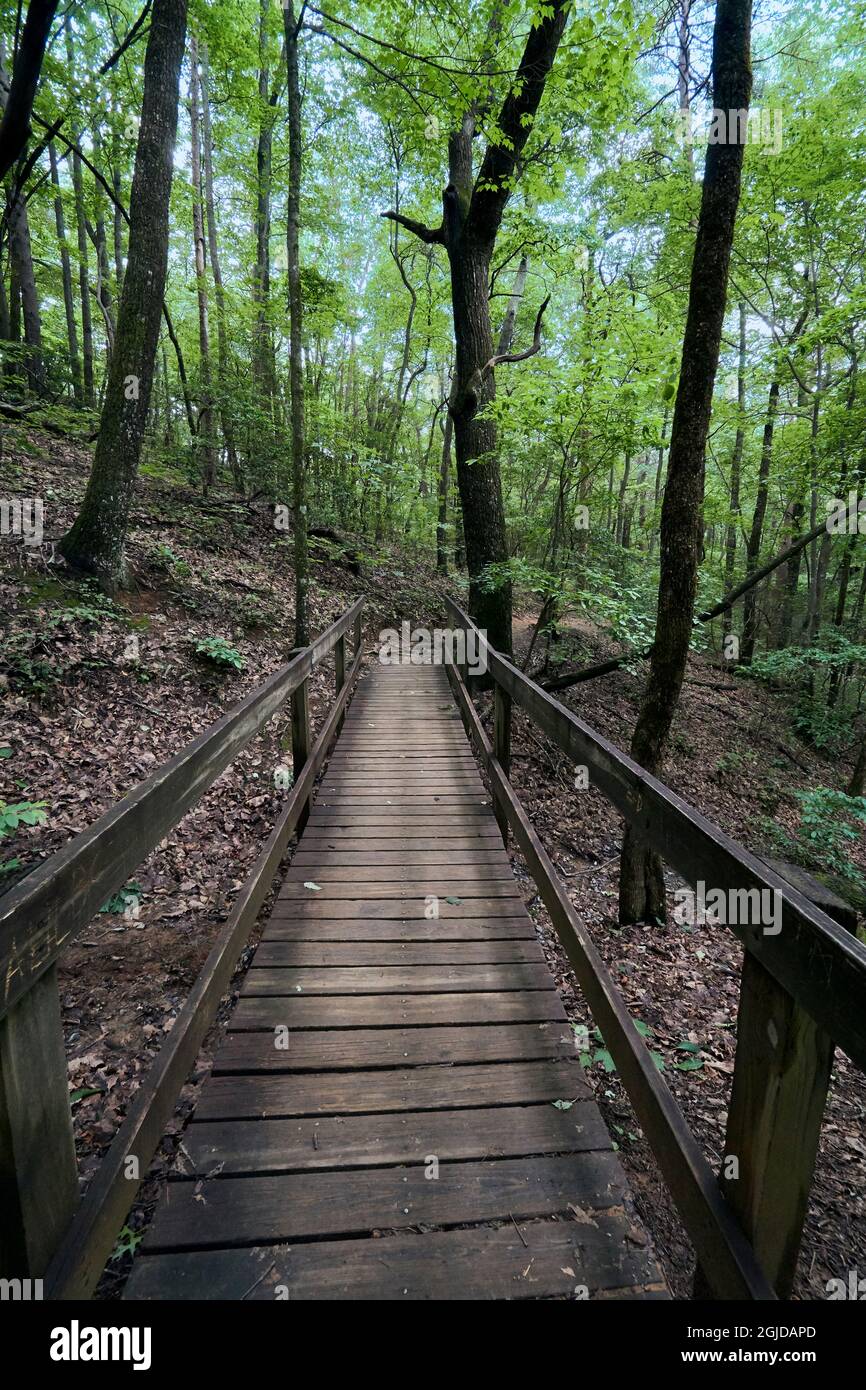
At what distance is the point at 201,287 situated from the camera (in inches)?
423

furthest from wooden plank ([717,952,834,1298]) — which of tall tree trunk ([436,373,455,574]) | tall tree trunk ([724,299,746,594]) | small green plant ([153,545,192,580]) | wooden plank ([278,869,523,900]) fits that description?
tall tree trunk ([436,373,455,574])

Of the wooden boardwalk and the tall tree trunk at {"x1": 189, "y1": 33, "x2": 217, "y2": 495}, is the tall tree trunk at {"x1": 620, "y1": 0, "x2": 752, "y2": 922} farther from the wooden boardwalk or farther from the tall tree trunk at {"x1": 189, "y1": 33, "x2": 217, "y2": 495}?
the tall tree trunk at {"x1": 189, "y1": 33, "x2": 217, "y2": 495}

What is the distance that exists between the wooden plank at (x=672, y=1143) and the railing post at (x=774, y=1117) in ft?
0.17

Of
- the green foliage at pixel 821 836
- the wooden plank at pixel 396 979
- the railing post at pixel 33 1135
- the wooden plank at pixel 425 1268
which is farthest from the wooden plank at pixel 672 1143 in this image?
the green foliage at pixel 821 836

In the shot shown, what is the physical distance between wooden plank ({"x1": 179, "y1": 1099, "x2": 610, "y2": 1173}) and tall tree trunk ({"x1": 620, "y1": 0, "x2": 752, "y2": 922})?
2747mm

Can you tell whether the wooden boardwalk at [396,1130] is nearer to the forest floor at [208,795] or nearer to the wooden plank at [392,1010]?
the wooden plank at [392,1010]

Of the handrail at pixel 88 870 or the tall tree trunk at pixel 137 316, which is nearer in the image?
the handrail at pixel 88 870

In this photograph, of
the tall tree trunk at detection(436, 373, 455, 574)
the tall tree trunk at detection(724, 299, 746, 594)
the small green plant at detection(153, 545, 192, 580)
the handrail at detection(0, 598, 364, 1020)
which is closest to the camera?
the handrail at detection(0, 598, 364, 1020)

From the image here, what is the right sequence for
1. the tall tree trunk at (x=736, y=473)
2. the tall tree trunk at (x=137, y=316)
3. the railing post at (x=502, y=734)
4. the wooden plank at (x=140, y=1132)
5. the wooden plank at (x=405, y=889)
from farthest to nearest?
1. the tall tree trunk at (x=736, y=473)
2. the tall tree trunk at (x=137, y=316)
3. the railing post at (x=502, y=734)
4. the wooden plank at (x=405, y=889)
5. the wooden plank at (x=140, y=1132)

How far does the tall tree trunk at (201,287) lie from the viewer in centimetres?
1059

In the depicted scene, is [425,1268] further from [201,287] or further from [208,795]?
[201,287]

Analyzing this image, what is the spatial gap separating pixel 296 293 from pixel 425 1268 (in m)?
8.90

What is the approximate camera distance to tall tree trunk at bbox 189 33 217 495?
1059 cm
